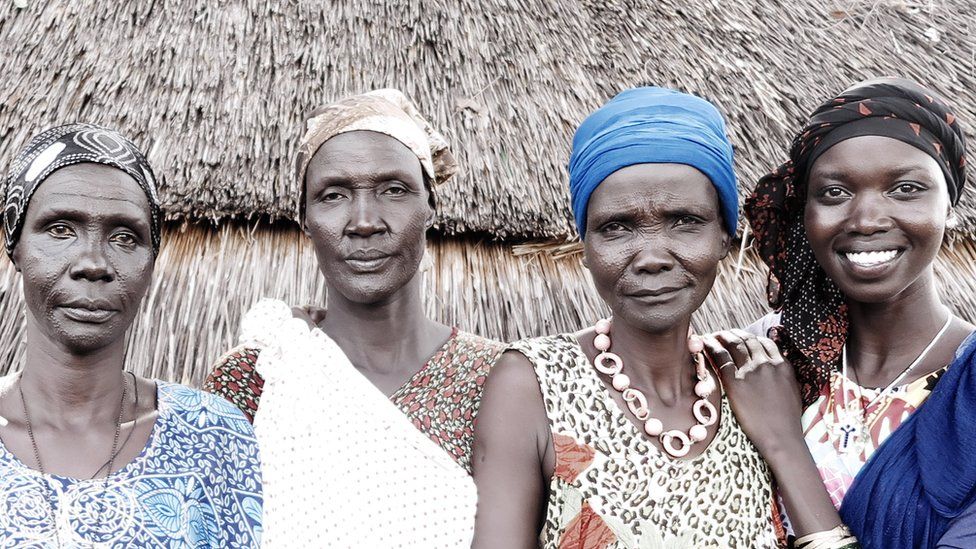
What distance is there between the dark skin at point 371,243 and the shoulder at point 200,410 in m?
0.40

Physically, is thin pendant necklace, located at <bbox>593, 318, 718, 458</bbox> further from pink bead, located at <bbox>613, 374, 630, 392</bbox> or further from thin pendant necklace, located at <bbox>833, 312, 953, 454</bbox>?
thin pendant necklace, located at <bbox>833, 312, 953, 454</bbox>

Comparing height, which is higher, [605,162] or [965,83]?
[965,83]

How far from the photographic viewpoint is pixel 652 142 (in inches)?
74.4

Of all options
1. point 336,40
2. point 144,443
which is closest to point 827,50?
point 336,40

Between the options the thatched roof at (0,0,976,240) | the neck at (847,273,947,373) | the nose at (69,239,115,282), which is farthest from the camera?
the thatched roof at (0,0,976,240)

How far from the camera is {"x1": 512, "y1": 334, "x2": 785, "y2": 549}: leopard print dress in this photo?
5.95 feet

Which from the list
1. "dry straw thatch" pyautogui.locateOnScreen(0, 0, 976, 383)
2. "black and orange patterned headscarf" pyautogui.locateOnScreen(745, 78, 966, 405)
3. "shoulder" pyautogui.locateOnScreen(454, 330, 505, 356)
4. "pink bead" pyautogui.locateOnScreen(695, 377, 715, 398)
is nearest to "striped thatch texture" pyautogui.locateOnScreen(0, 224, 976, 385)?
"dry straw thatch" pyautogui.locateOnScreen(0, 0, 976, 383)

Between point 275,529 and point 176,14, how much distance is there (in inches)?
106

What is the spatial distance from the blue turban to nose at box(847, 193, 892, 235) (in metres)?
0.25

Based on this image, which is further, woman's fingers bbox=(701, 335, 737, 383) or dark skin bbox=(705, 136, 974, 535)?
woman's fingers bbox=(701, 335, 737, 383)

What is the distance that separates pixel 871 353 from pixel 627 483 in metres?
0.71

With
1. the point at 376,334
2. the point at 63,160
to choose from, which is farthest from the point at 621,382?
the point at 63,160

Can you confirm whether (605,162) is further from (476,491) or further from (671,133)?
(476,491)

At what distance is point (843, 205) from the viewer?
6.63ft
